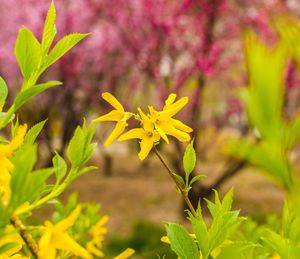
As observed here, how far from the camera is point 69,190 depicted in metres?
9.73

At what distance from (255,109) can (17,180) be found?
0.28 metres

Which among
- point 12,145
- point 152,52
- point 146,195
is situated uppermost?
point 12,145

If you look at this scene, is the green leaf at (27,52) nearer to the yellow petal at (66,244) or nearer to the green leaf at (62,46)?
the green leaf at (62,46)

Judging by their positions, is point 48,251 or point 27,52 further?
point 27,52

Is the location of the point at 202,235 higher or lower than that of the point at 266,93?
lower

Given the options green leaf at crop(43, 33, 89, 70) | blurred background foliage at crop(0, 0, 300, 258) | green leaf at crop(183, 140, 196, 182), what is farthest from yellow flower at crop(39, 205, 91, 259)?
blurred background foliage at crop(0, 0, 300, 258)

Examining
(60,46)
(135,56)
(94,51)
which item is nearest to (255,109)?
(60,46)

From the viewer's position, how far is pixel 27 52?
712 mm

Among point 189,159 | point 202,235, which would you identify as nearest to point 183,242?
point 202,235

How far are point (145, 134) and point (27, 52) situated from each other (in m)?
0.24

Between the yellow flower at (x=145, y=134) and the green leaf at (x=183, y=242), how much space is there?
121 mm

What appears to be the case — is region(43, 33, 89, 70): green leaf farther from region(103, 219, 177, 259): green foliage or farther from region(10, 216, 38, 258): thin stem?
region(103, 219, 177, 259): green foliage

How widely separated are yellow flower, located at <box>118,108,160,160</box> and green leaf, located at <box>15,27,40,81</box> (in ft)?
0.62

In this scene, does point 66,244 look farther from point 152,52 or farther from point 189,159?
point 152,52
